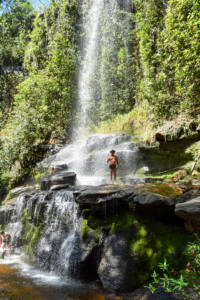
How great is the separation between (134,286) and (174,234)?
1.31 m

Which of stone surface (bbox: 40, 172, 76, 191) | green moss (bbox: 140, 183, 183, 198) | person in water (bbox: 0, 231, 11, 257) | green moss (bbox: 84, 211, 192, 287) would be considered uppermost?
stone surface (bbox: 40, 172, 76, 191)

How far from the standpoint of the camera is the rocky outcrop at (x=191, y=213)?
13.9 feet

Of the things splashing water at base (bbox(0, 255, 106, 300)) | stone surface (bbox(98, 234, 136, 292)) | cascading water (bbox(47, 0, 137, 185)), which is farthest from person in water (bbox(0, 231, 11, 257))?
cascading water (bbox(47, 0, 137, 185))

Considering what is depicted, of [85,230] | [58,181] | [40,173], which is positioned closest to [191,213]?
[85,230]

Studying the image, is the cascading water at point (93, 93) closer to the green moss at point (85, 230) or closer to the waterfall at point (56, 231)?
the waterfall at point (56, 231)

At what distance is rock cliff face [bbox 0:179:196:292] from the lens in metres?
4.64

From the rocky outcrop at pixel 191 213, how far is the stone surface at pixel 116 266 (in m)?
1.34

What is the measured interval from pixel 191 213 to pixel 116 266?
6.15 ft

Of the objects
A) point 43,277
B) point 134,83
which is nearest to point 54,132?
point 134,83

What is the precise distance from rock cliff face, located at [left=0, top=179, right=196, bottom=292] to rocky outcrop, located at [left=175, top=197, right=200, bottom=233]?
43 millimetres

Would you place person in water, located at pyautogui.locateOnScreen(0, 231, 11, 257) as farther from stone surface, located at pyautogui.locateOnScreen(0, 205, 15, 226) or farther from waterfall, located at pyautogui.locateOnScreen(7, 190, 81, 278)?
stone surface, located at pyautogui.locateOnScreen(0, 205, 15, 226)

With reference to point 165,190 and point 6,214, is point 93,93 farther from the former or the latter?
point 165,190

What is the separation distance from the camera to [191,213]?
424cm

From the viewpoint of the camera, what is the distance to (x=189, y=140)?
352 inches
